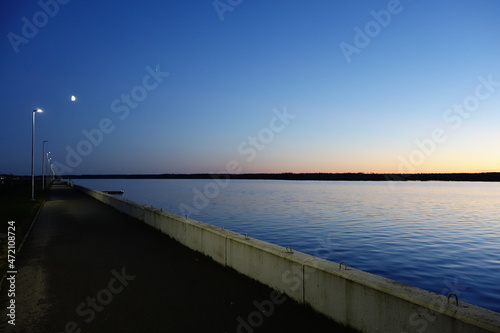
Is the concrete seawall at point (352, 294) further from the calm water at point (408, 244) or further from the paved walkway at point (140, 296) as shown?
the calm water at point (408, 244)

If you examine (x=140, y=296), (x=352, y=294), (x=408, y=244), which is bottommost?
(x=408, y=244)

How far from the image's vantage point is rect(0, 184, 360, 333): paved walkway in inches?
222

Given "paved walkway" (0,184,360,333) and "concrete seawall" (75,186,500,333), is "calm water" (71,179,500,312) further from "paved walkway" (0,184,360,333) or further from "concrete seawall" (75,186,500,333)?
"paved walkway" (0,184,360,333)

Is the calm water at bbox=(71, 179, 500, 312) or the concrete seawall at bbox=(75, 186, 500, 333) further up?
the concrete seawall at bbox=(75, 186, 500, 333)

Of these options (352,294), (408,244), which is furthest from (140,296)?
(408,244)

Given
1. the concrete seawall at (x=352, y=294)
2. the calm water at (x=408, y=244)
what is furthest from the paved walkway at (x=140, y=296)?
the calm water at (x=408, y=244)

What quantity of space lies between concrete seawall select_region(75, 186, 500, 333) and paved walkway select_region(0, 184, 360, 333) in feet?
0.80

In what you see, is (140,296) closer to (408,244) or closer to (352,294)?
(352,294)

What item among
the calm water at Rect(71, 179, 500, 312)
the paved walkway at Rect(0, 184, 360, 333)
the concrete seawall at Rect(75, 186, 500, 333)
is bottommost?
the calm water at Rect(71, 179, 500, 312)

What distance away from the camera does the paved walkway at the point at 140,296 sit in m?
5.65

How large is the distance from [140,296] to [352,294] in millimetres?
3893

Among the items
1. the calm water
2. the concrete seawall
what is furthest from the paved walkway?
the calm water

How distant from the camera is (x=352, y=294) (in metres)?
5.31

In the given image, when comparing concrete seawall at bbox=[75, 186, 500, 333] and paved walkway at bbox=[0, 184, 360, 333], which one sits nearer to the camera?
concrete seawall at bbox=[75, 186, 500, 333]
